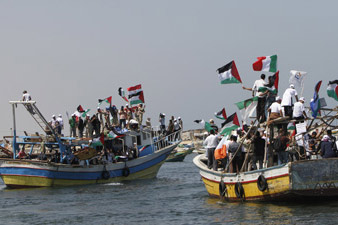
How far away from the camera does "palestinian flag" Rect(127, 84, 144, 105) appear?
4125cm

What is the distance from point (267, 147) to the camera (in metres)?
21.9

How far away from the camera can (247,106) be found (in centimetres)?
2233

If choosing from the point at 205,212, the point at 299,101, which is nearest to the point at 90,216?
the point at 205,212

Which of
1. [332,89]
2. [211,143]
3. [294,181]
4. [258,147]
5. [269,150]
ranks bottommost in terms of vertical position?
[294,181]

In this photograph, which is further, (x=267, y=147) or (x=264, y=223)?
(x=267, y=147)

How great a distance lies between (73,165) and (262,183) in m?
16.8

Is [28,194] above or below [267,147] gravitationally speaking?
below

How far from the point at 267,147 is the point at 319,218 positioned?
12.1ft

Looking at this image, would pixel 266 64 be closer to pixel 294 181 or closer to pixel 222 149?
pixel 222 149

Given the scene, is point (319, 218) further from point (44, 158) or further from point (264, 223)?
point (44, 158)

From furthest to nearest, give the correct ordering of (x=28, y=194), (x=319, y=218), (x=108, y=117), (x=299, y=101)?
(x=108, y=117)
(x=28, y=194)
(x=299, y=101)
(x=319, y=218)

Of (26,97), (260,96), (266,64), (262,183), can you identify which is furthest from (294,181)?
(26,97)

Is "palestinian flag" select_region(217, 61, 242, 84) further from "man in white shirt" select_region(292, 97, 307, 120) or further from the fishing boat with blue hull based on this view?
the fishing boat with blue hull

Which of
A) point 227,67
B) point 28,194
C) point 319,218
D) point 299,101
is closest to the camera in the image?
point 319,218
